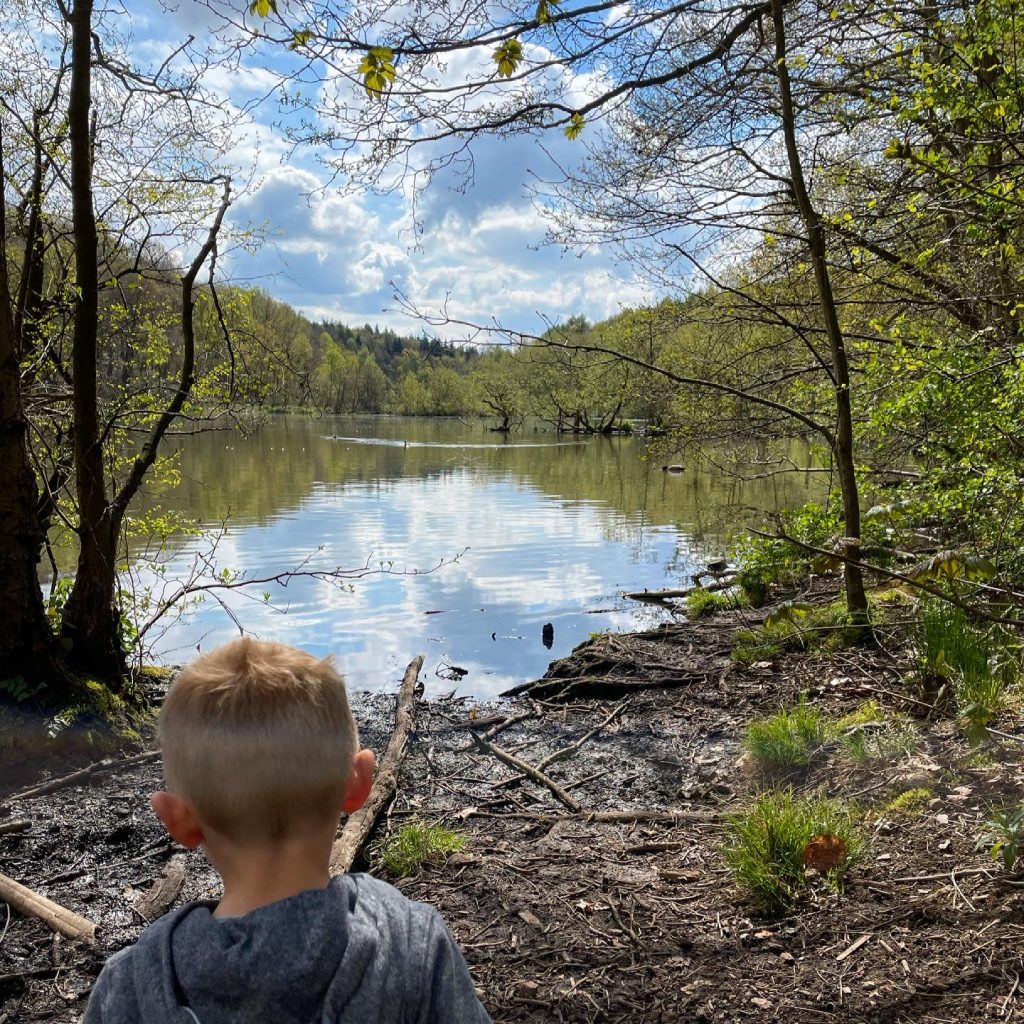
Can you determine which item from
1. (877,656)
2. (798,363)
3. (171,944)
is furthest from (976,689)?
(798,363)

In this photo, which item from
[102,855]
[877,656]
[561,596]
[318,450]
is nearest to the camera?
[102,855]

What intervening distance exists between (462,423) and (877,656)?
254ft

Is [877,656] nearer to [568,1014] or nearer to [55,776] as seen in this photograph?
[568,1014]

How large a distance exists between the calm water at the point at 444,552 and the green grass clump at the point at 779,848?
12.9 ft

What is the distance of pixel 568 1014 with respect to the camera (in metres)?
2.86

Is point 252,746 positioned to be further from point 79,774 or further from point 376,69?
point 79,774

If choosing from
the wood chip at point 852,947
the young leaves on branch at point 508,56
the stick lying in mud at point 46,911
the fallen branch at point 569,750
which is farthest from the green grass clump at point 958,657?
the stick lying in mud at point 46,911

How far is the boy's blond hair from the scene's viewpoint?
1316mm

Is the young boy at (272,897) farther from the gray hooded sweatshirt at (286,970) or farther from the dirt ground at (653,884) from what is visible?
the dirt ground at (653,884)

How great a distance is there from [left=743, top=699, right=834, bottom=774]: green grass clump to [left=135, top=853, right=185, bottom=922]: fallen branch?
10.7 feet

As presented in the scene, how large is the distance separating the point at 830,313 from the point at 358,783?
619 cm

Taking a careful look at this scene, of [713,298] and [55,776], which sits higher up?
[713,298]

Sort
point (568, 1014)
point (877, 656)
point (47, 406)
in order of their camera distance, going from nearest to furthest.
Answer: point (568, 1014) → point (877, 656) → point (47, 406)

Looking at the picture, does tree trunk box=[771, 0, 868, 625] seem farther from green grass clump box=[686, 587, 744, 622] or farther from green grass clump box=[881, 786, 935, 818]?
green grass clump box=[686, 587, 744, 622]
